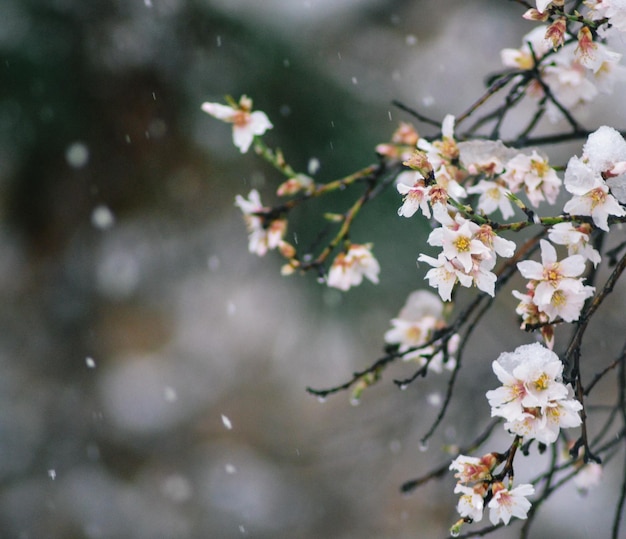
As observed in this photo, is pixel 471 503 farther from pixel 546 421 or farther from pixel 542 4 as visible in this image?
pixel 542 4

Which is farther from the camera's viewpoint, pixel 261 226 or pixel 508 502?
pixel 261 226

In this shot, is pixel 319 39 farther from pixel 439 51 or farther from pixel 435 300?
Result: pixel 435 300

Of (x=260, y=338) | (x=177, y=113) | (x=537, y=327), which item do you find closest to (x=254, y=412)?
(x=260, y=338)

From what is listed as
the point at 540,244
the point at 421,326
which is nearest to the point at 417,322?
the point at 421,326

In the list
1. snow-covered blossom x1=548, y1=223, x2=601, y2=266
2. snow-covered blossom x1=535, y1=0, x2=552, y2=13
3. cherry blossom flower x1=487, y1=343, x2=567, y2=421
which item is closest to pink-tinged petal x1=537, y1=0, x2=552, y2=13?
snow-covered blossom x1=535, y1=0, x2=552, y2=13

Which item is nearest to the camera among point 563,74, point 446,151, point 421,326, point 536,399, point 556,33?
point 536,399

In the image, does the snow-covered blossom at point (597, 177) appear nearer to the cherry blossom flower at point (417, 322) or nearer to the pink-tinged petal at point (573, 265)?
the pink-tinged petal at point (573, 265)
